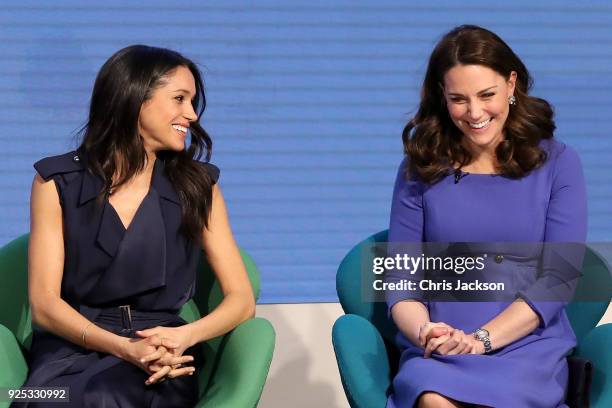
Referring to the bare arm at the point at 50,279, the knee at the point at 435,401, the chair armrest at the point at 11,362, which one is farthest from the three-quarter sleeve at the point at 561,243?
the chair armrest at the point at 11,362

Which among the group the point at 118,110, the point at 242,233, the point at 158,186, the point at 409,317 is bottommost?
the point at 242,233

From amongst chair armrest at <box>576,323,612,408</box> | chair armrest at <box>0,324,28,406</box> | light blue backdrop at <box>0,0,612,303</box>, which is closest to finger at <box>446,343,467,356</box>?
chair armrest at <box>576,323,612,408</box>

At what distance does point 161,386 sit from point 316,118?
220 centimetres

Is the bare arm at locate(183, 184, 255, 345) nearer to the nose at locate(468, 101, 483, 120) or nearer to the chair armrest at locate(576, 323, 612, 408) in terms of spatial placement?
the nose at locate(468, 101, 483, 120)

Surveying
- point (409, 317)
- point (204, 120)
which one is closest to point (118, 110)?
point (409, 317)

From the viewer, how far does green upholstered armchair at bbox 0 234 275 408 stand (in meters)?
3.17

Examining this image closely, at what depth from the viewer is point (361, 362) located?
10.8ft

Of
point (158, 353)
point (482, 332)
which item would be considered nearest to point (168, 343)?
point (158, 353)

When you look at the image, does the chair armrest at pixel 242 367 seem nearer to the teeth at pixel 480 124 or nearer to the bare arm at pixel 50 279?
the bare arm at pixel 50 279

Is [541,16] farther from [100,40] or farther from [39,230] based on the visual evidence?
[39,230]

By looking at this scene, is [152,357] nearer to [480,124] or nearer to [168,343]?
[168,343]

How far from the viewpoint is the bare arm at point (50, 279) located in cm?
324

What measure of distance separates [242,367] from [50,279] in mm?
591

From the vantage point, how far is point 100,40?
5055 mm
